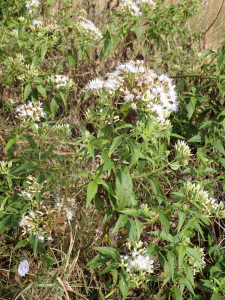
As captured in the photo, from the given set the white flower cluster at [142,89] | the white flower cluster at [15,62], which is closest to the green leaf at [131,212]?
the white flower cluster at [142,89]

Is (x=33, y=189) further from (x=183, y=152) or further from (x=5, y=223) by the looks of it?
(x=183, y=152)

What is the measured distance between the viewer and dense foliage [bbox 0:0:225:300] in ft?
5.13

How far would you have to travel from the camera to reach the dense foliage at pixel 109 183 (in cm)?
156

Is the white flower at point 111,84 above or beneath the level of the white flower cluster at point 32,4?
beneath

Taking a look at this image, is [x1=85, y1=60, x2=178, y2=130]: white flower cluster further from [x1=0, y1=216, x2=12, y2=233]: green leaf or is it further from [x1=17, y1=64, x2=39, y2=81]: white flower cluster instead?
[x1=0, y1=216, x2=12, y2=233]: green leaf

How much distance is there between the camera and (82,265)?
2037 mm

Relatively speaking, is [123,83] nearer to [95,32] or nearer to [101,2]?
[95,32]

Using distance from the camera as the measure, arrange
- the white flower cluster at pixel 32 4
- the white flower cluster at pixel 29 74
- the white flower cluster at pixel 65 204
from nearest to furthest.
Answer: the white flower cluster at pixel 65 204
the white flower cluster at pixel 29 74
the white flower cluster at pixel 32 4

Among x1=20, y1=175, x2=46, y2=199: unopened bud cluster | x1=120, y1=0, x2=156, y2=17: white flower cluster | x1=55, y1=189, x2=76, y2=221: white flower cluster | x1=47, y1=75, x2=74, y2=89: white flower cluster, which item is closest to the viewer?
x1=20, y1=175, x2=46, y2=199: unopened bud cluster

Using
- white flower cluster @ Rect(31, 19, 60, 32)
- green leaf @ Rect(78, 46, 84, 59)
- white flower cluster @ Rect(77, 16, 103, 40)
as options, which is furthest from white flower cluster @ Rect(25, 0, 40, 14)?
green leaf @ Rect(78, 46, 84, 59)

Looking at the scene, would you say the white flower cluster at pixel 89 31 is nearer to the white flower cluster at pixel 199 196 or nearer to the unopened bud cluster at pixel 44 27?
the unopened bud cluster at pixel 44 27

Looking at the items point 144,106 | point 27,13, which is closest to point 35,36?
point 27,13

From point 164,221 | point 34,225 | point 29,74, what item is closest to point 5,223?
point 34,225

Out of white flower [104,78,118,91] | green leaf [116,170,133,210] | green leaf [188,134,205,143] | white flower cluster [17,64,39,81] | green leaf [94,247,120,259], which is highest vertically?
white flower [104,78,118,91]
